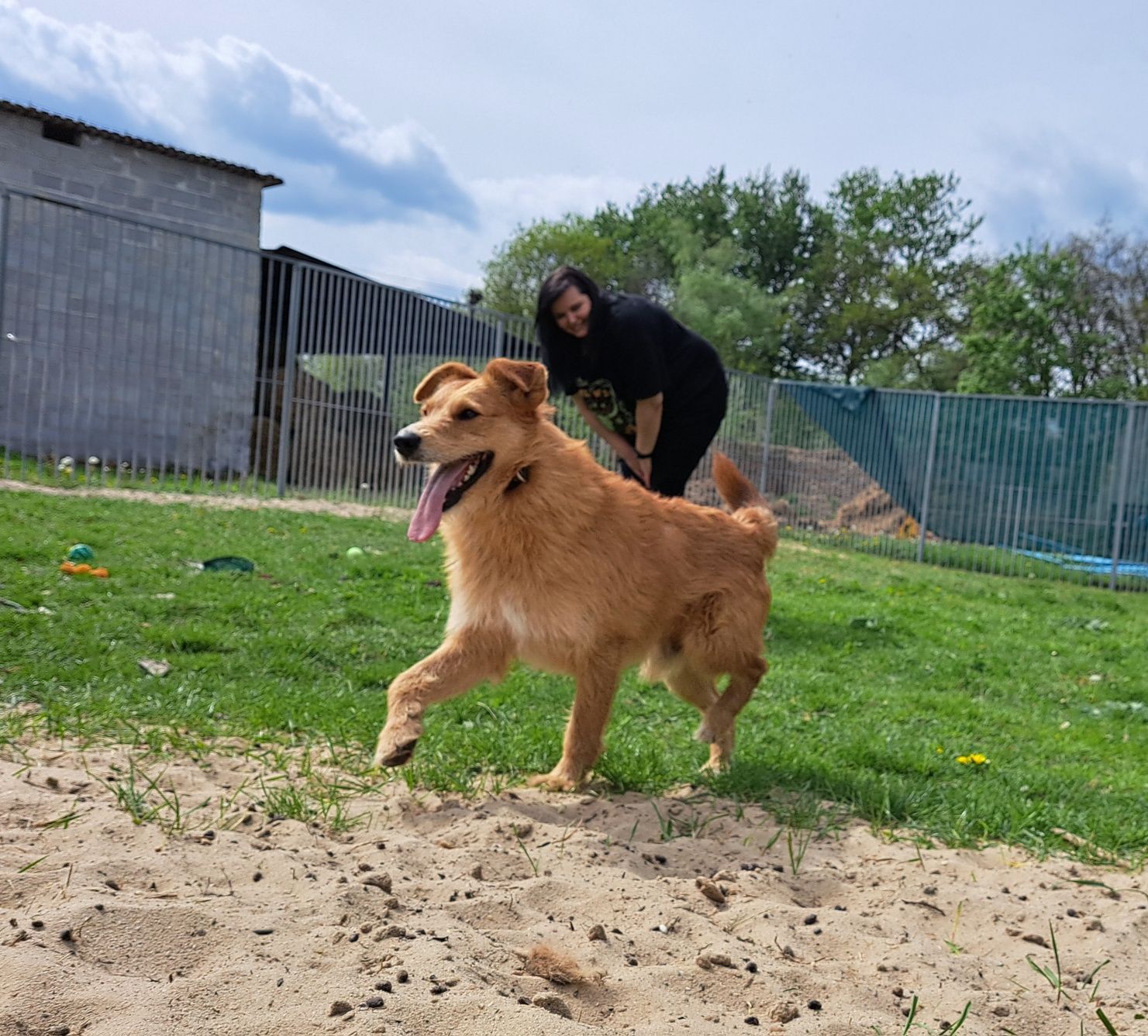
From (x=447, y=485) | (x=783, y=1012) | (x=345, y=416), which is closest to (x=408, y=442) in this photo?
(x=447, y=485)

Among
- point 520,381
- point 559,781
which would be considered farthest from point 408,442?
point 559,781

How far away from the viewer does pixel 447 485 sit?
3945 mm

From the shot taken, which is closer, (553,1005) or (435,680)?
(553,1005)

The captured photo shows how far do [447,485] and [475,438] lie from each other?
22cm

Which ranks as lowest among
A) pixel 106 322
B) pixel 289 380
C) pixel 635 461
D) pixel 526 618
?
pixel 526 618

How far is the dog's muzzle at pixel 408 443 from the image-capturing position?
3.83 metres

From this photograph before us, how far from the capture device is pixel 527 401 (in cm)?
412

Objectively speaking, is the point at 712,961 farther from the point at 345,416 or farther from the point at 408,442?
the point at 345,416

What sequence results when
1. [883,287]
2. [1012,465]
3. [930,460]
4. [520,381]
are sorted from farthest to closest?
[883,287], [930,460], [1012,465], [520,381]

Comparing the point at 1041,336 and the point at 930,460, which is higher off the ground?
the point at 1041,336

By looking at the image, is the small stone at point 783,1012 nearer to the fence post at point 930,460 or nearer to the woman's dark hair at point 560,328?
the woman's dark hair at point 560,328

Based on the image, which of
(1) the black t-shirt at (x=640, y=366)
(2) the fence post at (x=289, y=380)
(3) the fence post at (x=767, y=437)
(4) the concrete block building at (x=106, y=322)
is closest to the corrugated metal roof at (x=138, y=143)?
→ (4) the concrete block building at (x=106, y=322)

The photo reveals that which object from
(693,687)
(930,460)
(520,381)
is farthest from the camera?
(930,460)

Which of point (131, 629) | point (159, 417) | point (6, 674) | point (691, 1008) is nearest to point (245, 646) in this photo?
point (131, 629)
